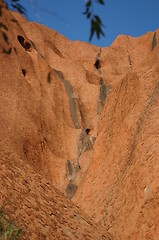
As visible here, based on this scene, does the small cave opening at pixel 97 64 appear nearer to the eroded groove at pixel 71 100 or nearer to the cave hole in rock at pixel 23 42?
the eroded groove at pixel 71 100

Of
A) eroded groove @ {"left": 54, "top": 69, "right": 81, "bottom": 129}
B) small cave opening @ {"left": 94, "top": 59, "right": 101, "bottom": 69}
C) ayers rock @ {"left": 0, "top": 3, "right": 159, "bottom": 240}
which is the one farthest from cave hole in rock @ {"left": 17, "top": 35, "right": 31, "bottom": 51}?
small cave opening @ {"left": 94, "top": 59, "right": 101, "bottom": 69}

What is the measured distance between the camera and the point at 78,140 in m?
34.4

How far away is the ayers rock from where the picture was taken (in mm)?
13672

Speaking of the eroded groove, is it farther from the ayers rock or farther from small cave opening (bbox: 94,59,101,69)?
small cave opening (bbox: 94,59,101,69)

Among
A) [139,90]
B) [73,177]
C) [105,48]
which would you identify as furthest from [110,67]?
[139,90]

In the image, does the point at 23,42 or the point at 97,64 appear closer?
the point at 23,42

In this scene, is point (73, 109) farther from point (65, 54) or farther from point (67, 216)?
point (67, 216)

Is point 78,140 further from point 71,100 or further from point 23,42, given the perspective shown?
point 23,42

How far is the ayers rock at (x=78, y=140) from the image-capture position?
1367 centimetres

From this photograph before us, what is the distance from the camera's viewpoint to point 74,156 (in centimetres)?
3281

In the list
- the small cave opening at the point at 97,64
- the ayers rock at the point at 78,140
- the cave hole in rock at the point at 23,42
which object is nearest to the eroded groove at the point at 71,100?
the ayers rock at the point at 78,140

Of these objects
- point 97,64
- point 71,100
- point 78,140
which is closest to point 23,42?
point 71,100

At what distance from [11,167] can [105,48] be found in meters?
36.3

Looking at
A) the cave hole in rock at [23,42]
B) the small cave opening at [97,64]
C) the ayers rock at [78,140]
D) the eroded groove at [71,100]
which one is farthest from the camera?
the small cave opening at [97,64]
